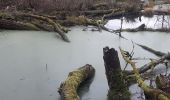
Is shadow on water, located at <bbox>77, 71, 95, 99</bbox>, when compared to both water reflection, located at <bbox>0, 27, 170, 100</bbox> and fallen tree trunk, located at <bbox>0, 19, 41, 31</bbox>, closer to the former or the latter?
water reflection, located at <bbox>0, 27, 170, 100</bbox>

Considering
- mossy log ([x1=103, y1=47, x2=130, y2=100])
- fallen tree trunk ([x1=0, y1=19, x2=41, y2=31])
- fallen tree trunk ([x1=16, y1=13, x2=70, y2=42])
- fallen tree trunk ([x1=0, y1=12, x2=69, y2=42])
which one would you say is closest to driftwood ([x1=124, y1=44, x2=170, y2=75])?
mossy log ([x1=103, y1=47, x2=130, y2=100])

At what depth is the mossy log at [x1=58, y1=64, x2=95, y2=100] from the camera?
5.06 metres

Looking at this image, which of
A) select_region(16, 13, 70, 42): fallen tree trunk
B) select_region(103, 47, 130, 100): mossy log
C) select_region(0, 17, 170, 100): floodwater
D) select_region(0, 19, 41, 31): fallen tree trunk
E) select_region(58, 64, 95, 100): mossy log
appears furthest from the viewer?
select_region(0, 19, 41, 31): fallen tree trunk

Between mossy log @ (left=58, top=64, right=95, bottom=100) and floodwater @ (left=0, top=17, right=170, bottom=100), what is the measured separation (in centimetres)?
17

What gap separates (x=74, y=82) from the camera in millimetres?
5637

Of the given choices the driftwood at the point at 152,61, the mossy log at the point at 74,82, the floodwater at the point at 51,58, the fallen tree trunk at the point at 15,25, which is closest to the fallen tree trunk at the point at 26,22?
the fallen tree trunk at the point at 15,25

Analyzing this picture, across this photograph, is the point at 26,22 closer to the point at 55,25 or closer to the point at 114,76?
the point at 55,25

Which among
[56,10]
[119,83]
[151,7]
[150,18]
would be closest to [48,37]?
[56,10]

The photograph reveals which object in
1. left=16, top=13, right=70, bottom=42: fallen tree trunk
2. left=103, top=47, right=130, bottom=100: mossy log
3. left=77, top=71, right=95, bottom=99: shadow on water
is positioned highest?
left=103, top=47, right=130, bottom=100: mossy log

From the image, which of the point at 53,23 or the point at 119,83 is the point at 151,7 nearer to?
the point at 53,23

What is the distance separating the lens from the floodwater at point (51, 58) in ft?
19.1

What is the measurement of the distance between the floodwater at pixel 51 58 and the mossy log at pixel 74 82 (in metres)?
0.17

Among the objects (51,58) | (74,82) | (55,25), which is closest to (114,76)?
(74,82)

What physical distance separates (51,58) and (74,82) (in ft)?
6.46
